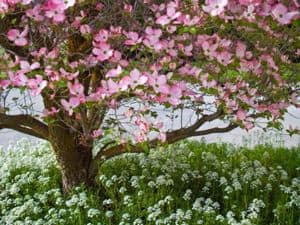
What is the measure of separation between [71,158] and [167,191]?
2.22 ft

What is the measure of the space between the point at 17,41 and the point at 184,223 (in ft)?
5.15

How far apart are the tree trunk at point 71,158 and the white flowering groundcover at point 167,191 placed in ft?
0.33

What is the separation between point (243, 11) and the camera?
2.11 m

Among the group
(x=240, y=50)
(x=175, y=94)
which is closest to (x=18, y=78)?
(x=175, y=94)

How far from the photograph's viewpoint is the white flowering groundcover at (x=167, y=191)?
362 centimetres

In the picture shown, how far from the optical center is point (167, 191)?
4.01 metres

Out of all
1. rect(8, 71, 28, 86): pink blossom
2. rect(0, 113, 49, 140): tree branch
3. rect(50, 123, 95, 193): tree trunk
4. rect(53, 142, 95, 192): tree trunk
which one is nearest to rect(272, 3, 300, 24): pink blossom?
rect(8, 71, 28, 86): pink blossom

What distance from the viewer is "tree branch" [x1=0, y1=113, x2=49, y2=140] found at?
143 inches

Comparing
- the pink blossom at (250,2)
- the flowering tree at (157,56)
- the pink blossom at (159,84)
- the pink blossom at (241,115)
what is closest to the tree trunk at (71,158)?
the flowering tree at (157,56)

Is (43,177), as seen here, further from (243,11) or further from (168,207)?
(243,11)

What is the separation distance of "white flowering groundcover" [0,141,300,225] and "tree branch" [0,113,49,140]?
380 mm

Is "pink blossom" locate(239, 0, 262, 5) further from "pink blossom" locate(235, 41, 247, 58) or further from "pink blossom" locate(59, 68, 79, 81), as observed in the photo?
"pink blossom" locate(59, 68, 79, 81)

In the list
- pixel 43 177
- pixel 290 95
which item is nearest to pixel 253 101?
pixel 290 95

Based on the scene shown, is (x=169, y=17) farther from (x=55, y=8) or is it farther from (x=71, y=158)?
(x=71, y=158)
